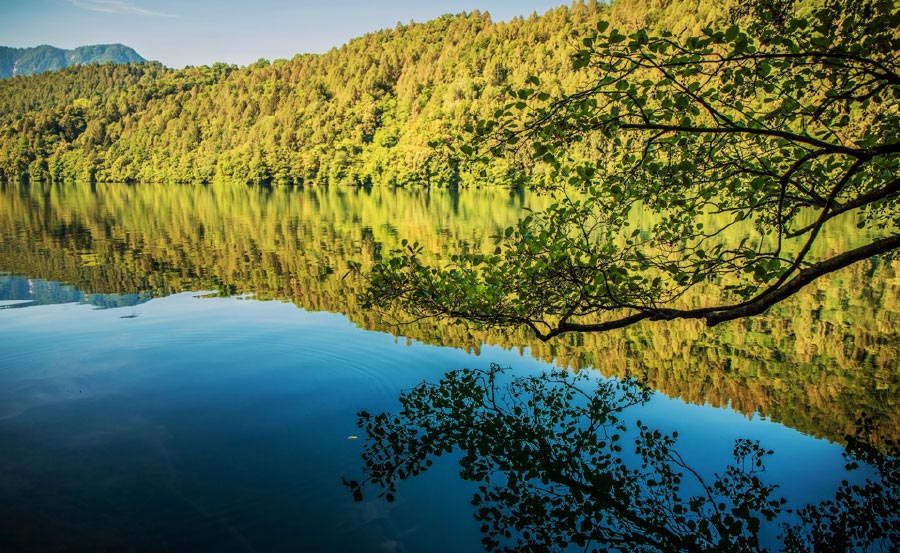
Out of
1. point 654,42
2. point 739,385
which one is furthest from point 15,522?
point 739,385

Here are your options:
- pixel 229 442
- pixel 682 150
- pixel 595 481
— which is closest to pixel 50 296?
pixel 229 442

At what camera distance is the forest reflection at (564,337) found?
1508cm

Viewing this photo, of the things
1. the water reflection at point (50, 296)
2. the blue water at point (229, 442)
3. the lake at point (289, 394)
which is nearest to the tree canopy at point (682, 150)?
the blue water at point (229, 442)

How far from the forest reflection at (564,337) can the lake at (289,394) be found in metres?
0.11

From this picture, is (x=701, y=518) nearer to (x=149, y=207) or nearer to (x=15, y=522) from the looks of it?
(x=15, y=522)

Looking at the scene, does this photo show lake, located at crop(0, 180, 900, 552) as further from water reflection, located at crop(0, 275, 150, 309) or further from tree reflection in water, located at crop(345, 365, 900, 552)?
tree reflection in water, located at crop(345, 365, 900, 552)

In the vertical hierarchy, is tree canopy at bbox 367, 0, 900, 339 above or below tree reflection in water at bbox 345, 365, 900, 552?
above

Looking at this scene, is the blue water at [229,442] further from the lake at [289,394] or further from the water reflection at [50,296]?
the water reflection at [50,296]

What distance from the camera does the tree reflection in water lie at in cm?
841

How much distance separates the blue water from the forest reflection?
1673 millimetres

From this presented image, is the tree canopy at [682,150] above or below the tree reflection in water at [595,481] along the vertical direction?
above

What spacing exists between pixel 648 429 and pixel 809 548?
424 centimetres

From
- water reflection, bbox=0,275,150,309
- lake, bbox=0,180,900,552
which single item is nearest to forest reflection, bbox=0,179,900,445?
lake, bbox=0,180,900,552

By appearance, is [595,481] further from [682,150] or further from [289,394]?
[289,394]
